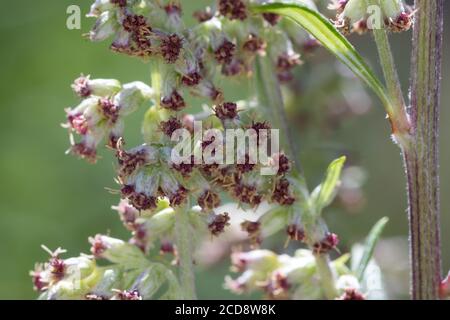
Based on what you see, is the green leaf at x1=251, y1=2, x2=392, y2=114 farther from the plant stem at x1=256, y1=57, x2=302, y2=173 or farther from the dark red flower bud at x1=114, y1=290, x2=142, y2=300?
the dark red flower bud at x1=114, y1=290, x2=142, y2=300

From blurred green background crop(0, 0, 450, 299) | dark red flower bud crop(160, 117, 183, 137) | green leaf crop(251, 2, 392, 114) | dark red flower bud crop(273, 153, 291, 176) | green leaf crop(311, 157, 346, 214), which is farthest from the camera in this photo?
blurred green background crop(0, 0, 450, 299)

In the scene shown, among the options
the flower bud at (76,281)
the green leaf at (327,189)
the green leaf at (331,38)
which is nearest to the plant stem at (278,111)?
the green leaf at (327,189)

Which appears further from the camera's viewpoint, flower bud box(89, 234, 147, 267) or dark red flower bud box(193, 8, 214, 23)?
dark red flower bud box(193, 8, 214, 23)

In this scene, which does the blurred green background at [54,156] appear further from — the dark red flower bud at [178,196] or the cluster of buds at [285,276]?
the dark red flower bud at [178,196]

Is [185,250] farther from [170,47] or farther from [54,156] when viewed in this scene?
[54,156]

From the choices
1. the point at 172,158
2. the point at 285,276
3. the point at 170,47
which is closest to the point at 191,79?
the point at 170,47

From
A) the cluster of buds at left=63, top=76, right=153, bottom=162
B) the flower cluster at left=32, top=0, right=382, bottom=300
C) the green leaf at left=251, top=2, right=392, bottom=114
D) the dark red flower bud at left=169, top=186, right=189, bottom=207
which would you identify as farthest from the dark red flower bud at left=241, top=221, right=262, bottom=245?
the green leaf at left=251, top=2, right=392, bottom=114

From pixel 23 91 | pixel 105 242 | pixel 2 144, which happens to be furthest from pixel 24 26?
pixel 105 242
